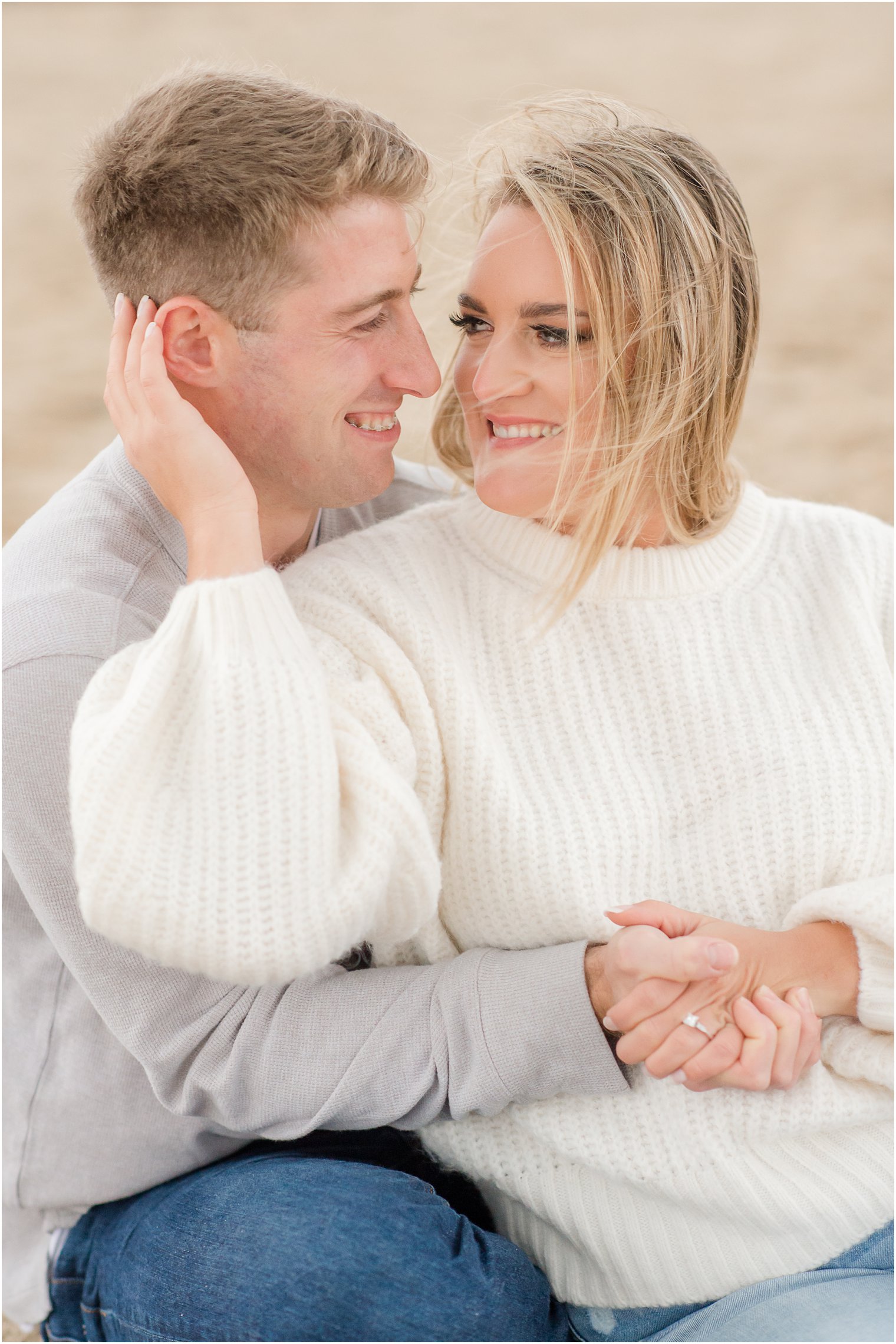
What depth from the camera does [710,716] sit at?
166 centimetres

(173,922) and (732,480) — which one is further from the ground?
(732,480)

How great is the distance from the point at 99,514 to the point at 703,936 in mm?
910

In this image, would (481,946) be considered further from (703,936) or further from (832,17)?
(832,17)

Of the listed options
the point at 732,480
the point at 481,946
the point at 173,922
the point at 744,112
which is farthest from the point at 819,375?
the point at 173,922

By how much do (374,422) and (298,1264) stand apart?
1091 millimetres

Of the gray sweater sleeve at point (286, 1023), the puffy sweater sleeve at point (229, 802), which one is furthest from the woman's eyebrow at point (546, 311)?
the gray sweater sleeve at point (286, 1023)

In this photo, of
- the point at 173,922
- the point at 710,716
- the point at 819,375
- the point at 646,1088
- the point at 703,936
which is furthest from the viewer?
the point at 819,375

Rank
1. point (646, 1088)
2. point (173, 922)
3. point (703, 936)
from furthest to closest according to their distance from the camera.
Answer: point (646, 1088)
point (703, 936)
point (173, 922)

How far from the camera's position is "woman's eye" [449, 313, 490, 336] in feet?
5.70

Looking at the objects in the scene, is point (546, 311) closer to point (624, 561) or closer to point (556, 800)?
point (624, 561)

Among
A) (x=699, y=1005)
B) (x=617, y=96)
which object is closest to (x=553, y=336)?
(x=699, y=1005)

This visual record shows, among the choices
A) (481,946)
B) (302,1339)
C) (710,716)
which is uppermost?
(710,716)

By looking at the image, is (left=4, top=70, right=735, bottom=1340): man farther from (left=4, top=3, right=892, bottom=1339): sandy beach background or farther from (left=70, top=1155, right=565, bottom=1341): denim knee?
(left=4, top=3, right=892, bottom=1339): sandy beach background

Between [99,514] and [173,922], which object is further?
[99,514]
